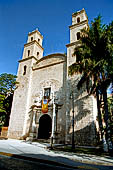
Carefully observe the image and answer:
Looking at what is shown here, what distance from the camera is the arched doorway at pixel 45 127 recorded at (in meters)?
A: 15.8

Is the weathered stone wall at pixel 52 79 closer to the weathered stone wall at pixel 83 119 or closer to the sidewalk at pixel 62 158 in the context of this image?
the weathered stone wall at pixel 83 119

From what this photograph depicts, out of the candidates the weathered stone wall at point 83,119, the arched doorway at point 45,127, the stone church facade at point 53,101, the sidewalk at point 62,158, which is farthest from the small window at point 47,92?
the sidewalk at point 62,158

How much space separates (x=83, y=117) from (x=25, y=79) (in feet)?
36.7

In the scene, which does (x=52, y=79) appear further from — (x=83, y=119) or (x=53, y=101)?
(x=83, y=119)

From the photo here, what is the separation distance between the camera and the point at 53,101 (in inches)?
592

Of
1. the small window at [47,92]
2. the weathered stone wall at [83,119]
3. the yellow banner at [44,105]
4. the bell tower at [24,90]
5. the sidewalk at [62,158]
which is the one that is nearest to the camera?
the sidewalk at [62,158]

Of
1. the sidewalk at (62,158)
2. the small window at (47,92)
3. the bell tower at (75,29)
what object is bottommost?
the sidewalk at (62,158)

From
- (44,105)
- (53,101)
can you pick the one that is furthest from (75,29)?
(44,105)

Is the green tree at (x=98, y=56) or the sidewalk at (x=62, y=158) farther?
the green tree at (x=98, y=56)

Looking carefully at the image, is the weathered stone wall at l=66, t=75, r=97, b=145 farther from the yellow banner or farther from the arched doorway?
the arched doorway

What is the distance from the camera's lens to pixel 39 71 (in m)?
19.5

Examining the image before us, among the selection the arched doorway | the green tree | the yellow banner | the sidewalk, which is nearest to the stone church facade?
the arched doorway

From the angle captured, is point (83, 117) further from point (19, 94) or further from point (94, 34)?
point (19, 94)

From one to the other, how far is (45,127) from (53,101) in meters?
3.95
